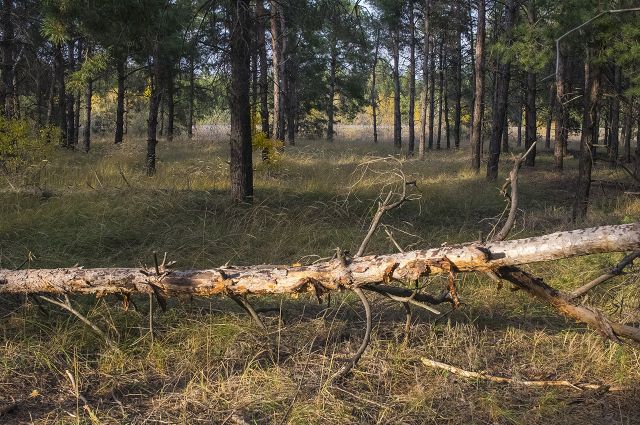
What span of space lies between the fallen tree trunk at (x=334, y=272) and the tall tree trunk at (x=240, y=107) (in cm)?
421

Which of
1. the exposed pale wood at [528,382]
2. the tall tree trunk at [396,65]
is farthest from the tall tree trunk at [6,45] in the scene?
the tall tree trunk at [396,65]

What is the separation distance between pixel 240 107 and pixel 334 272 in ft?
16.4

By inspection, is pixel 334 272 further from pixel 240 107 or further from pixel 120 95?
pixel 120 95

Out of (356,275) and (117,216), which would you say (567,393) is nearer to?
(356,275)

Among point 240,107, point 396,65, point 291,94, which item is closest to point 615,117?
point 396,65

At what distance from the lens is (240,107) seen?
7551 mm

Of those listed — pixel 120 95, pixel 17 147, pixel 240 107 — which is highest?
pixel 120 95

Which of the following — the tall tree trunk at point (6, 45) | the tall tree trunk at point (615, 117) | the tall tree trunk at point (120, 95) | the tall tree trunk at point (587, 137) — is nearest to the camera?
the tall tree trunk at point (587, 137)

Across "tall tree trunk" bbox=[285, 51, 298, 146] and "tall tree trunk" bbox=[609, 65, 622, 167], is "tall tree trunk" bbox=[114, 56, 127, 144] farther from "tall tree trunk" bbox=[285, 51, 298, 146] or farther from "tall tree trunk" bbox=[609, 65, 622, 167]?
"tall tree trunk" bbox=[609, 65, 622, 167]

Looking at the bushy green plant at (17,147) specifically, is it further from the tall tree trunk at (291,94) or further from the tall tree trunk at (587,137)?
the tall tree trunk at (291,94)

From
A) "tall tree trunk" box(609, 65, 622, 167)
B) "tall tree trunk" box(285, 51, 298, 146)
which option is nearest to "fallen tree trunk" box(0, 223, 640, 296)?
"tall tree trunk" box(609, 65, 622, 167)

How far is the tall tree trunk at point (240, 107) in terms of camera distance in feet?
23.9

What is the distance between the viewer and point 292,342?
12.4 feet

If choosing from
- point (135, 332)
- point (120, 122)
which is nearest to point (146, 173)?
point (135, 332)
